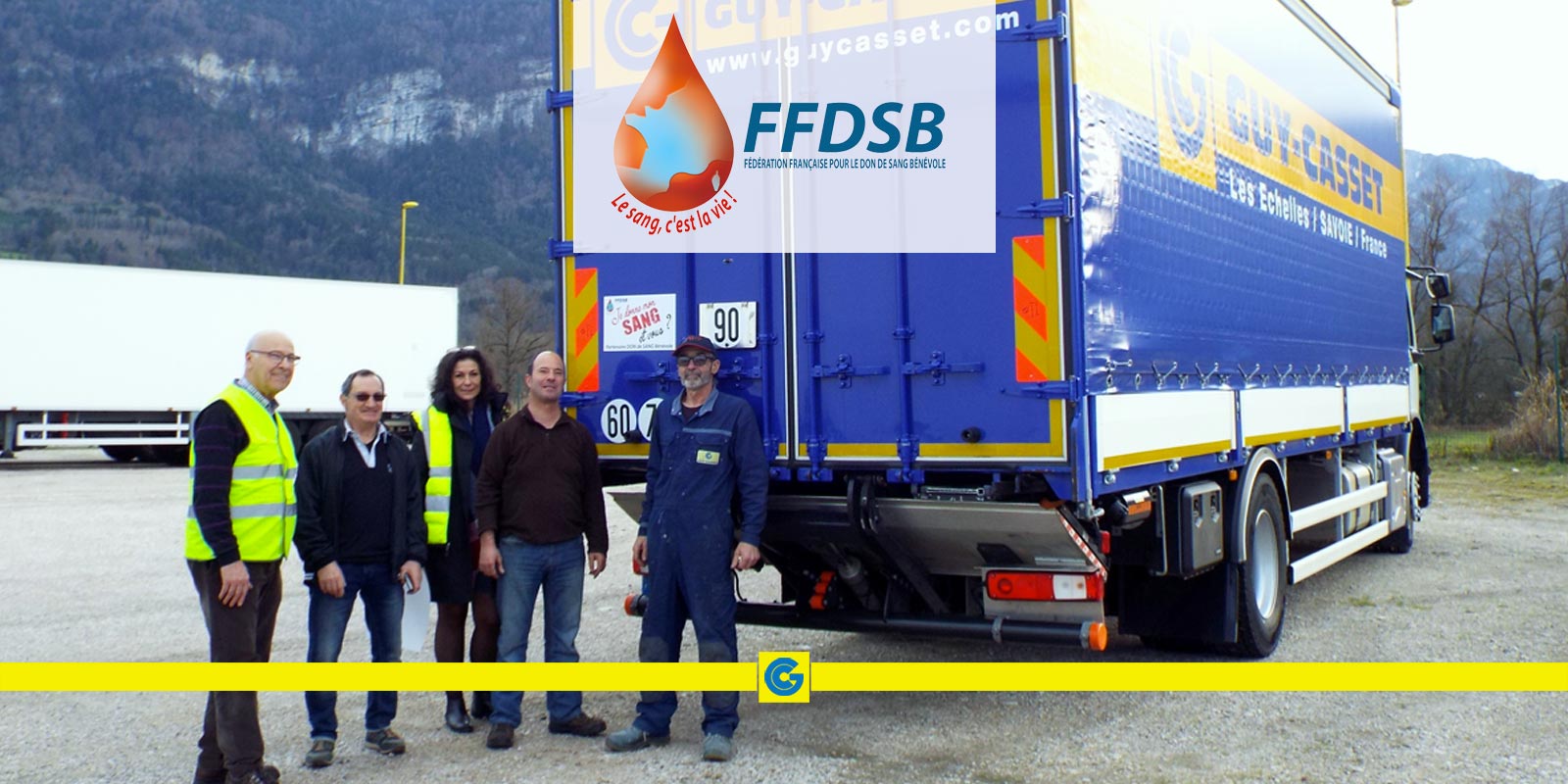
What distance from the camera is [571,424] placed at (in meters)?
5.75

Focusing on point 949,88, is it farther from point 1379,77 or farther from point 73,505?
point 73,505

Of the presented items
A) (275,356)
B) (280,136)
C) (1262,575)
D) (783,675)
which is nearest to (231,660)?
(275,356)

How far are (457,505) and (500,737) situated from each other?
3.46 feet

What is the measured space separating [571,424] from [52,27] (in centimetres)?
17287

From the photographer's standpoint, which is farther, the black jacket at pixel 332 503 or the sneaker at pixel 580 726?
the sneaker at pixel 580 726

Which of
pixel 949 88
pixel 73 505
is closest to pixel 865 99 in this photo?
pixel 949 88

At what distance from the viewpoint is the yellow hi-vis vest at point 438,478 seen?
221 inches

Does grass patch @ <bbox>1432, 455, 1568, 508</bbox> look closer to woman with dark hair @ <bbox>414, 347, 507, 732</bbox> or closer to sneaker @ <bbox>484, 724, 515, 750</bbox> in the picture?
woman with dark hair @ <bbox>414, 347, 507, 732</bbox>

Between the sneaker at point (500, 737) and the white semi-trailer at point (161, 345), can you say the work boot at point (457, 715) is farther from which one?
the white semi-trailer at point (161, 345)

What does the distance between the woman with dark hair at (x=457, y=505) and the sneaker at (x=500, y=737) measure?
12.5 inches

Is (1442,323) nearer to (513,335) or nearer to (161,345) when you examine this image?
(161,345)

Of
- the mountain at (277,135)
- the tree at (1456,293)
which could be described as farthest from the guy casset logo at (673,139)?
the mountain at (277,135)

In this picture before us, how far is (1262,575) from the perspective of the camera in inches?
278

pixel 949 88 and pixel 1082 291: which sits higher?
pixel 949 88
